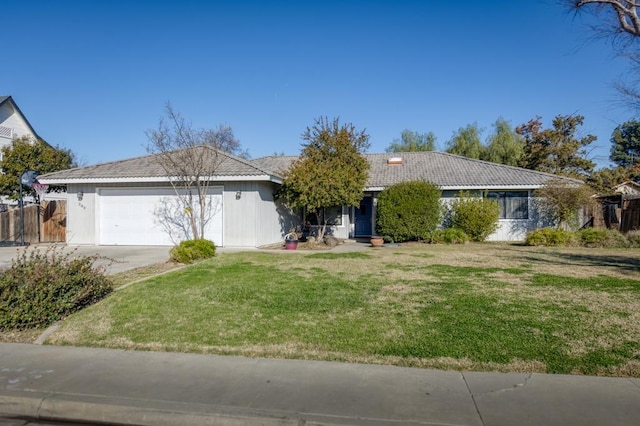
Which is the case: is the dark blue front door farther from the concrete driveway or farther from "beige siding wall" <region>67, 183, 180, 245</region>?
"beige siding wall" <region>67, 183, 180, 245</region>

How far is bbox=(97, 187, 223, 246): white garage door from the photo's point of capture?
61.2 ft

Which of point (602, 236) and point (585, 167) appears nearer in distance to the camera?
point (602, 236)

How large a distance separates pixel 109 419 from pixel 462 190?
1964 centimetres

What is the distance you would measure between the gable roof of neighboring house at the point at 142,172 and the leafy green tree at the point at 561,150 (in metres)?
24.7

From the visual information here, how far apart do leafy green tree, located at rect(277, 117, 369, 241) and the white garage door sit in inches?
136

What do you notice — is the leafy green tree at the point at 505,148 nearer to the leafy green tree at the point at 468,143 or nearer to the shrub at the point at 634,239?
the leafy green tree at the point at 468,143

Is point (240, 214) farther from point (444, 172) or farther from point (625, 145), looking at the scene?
point (625, 145)

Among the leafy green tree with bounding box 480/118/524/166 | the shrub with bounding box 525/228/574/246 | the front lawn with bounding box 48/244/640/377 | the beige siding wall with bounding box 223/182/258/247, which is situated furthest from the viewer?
the leafy green tree with bounding box 480/118/524/166

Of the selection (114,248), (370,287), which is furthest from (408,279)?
(114,248)

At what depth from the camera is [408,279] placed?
966 centimetres

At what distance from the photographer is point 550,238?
59.7ft

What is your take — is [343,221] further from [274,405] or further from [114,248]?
[274,405]

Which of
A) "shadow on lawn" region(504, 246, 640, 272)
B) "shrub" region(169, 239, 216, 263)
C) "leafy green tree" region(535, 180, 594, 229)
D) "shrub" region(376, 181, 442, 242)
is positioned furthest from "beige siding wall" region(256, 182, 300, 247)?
"leafy green tree" region(535, 180, 594, 229)

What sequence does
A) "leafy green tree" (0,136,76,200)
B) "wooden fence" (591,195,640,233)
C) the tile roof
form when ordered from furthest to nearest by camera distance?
"leafy green tree" (0,136,76,200) < "wooden fence" (591,195,640,233) < the tile roof
